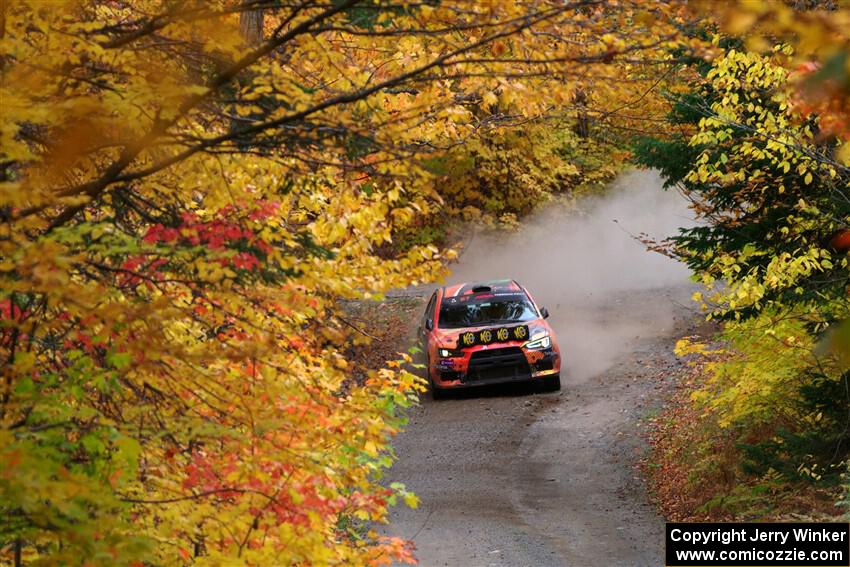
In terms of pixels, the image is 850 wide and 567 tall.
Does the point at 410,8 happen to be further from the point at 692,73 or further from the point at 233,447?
the point at 692,73

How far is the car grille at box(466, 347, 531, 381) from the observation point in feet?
59.0

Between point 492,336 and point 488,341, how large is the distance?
0.12 meters

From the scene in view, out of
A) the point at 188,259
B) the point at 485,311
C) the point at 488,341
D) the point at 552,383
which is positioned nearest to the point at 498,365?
the point at 488,341

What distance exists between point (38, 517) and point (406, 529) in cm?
830

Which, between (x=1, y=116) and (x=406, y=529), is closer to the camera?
(x=1, y=116)

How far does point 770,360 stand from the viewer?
11.9 meters

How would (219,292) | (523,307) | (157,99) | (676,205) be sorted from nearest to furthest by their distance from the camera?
(157,99) → (219,292) → (523,307) → (676,205)

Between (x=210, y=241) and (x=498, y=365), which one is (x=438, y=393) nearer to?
(x=498, y=365)

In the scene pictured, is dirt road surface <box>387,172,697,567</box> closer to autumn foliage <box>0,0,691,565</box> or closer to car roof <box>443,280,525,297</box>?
car roof <box>443,280,525,297</box>

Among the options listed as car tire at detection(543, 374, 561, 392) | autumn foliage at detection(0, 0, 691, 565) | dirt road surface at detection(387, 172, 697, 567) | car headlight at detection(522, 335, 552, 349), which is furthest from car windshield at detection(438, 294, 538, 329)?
autumn foliage at detection(0, 0, 691, 565)

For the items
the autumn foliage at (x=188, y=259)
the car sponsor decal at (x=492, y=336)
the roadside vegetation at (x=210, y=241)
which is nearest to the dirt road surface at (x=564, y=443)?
the car sponsor decal at (x=492, y=336)

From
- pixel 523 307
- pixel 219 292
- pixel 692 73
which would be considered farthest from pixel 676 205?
pixel 219 292

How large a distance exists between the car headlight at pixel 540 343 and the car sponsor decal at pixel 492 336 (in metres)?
0.16

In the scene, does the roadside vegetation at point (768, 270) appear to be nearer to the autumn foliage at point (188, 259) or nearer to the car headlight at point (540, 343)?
the autumn foliage at point (188, 259)
